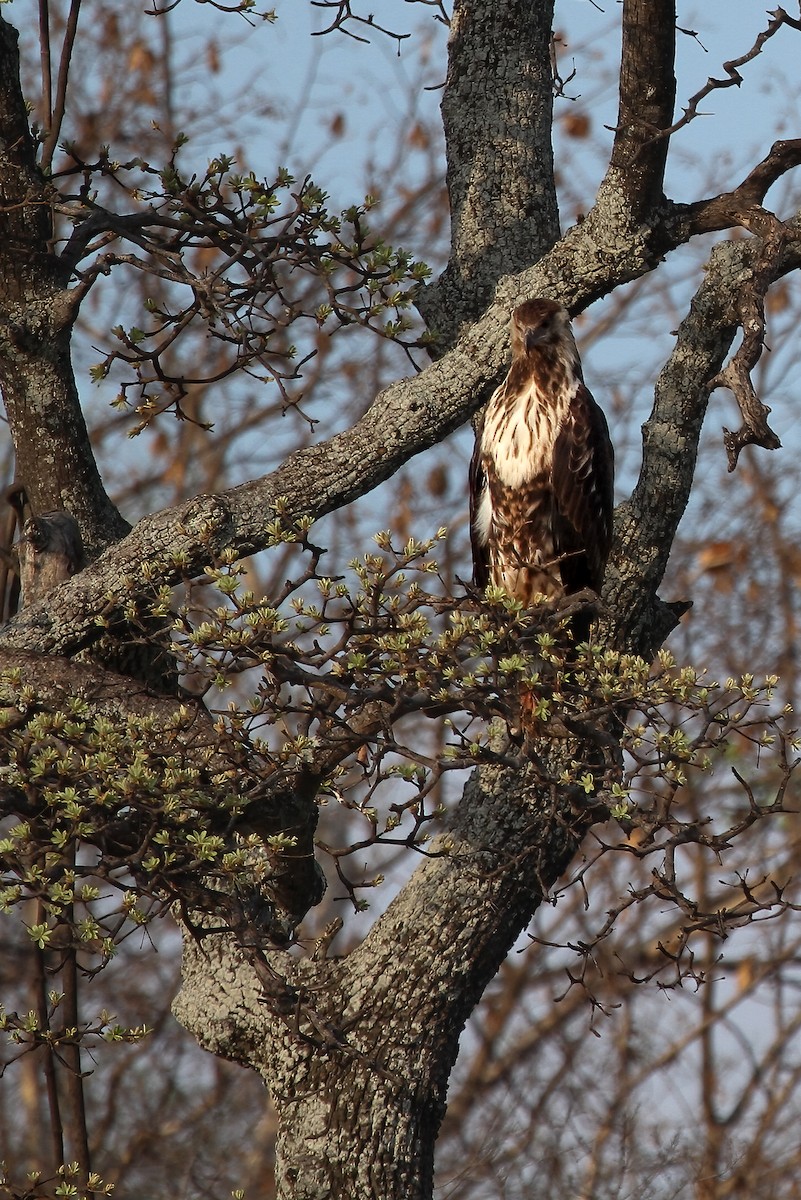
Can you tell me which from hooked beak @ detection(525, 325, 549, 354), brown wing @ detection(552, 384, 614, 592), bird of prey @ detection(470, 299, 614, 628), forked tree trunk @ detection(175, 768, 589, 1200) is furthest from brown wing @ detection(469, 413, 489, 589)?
forked tree trunk @ detection(175, 768, 589, 1200)

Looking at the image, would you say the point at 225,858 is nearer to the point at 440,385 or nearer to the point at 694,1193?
the point at 440,385

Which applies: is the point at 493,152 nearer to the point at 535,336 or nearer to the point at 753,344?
the point at 535,336

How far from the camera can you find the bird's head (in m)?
4.01

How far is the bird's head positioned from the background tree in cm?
5

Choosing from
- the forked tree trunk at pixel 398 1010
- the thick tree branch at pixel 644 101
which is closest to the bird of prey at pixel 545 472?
the thick tree branch at pixel 644 101

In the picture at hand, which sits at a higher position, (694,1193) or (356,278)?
(356,278)

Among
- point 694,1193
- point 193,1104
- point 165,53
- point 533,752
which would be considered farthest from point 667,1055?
point 165,53

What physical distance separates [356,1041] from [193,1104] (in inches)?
221

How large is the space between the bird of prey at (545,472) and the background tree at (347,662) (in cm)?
26

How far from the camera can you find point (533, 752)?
8.87 ft

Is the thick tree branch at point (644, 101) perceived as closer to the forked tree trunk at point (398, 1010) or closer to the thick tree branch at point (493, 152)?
the thick tree branch at point (493, 152)

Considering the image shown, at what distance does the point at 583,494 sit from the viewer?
4273 millimetres

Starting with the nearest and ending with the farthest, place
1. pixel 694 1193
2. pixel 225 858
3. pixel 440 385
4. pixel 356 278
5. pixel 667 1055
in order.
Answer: pixel 225 858, pixel 440 385, pixel 356 278, pixel 694 1193, pixel 667 1055

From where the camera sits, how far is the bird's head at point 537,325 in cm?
401
